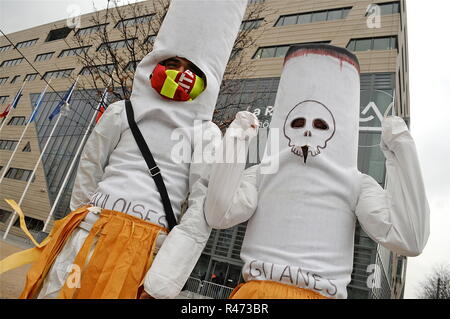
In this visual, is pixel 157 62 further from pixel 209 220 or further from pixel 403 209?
pixel 403 209

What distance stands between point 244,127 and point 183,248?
788 millimetres

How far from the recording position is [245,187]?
80.0 inches

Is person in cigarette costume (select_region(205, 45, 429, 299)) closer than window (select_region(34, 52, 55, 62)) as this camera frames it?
Yes

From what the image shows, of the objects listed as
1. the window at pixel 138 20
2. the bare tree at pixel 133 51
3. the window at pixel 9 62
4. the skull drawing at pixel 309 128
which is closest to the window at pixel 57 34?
the window at pixel 9 62

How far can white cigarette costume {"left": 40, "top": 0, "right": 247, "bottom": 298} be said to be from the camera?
1.75m

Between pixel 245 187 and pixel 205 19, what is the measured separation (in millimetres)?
1317

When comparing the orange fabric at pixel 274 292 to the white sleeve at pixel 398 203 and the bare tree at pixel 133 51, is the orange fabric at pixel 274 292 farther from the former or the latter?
the bare tree at pixel 133 51

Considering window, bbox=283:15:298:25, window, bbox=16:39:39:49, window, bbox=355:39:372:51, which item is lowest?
window, bbox=355:39:372:51

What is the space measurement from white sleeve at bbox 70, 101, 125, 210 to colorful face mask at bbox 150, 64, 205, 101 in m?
0.34

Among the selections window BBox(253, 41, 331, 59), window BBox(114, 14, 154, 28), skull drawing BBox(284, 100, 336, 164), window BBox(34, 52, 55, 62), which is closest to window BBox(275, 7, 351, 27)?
window BBox(253, 41, 331, 59)

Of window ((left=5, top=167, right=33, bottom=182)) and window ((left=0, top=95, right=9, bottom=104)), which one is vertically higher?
window ((left=0, top=95, right=9, bottom=104))

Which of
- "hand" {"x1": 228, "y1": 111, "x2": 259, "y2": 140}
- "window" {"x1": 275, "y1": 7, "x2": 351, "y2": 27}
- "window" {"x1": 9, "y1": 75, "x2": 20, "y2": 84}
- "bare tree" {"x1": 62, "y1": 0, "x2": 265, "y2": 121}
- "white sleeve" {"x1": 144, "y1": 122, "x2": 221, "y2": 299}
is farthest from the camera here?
"window" {"x1": 9, "y1": 75, "x2": 20, "y2": 84}

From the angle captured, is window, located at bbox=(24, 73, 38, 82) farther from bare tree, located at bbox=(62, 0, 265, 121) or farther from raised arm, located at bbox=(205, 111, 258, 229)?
raised arm, located at bbox=(205, 111, 258, 229)
